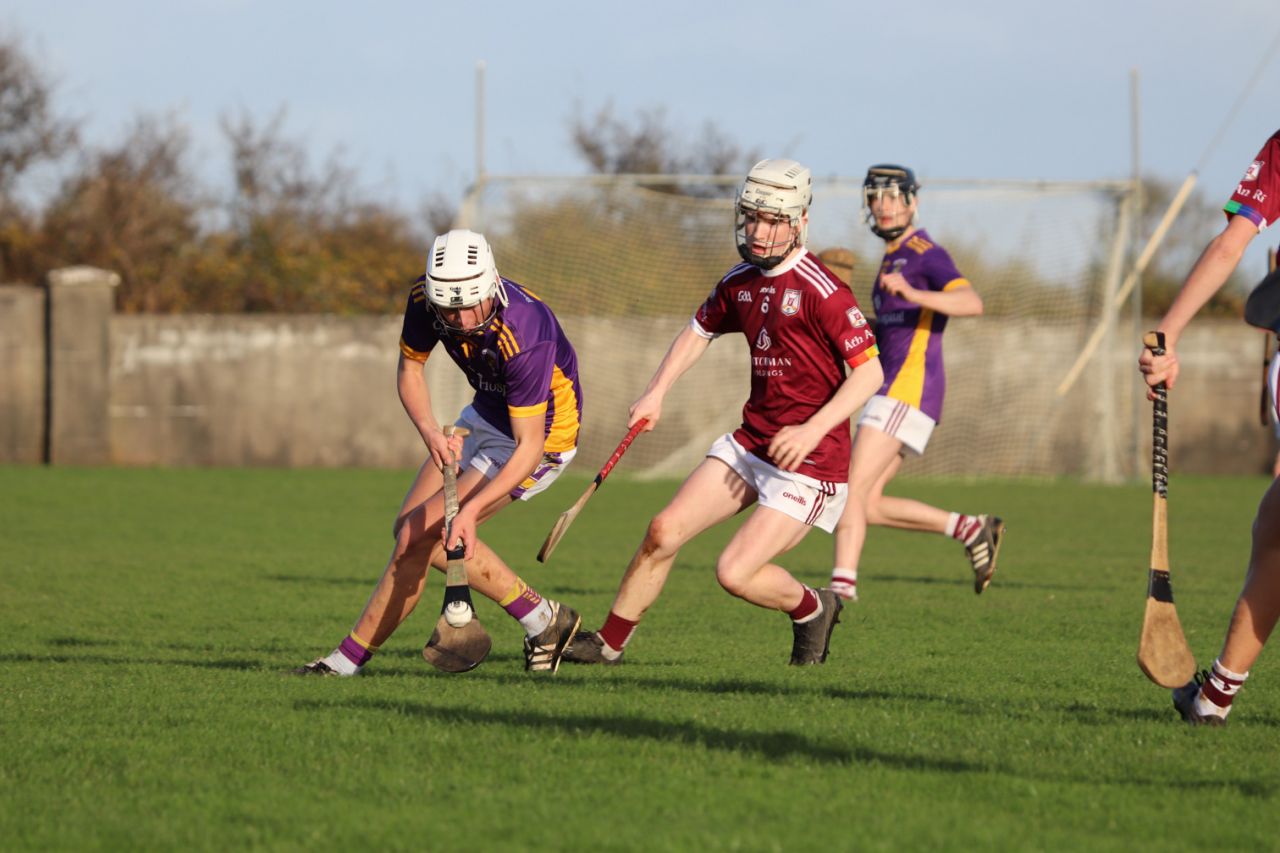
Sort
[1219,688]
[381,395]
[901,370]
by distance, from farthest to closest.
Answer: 1. [381,395]
2. [901,370]
3. [1219,688]

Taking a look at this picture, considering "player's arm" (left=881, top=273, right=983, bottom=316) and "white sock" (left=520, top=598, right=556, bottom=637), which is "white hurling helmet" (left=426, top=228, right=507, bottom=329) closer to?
"white sock" (left=520, top=598, right=556, bottom=637)

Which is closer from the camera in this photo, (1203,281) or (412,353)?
(1203,281)

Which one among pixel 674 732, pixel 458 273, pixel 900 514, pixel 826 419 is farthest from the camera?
pixel 900 514

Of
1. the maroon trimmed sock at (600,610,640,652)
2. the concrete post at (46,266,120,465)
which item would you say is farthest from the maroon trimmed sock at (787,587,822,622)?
the concrete post at (46,266,120,465)

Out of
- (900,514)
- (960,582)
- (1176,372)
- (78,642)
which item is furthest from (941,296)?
(78,642)

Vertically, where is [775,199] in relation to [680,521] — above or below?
above

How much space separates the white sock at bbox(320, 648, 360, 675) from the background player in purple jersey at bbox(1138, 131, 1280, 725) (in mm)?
2874

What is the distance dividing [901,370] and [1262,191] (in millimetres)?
4303

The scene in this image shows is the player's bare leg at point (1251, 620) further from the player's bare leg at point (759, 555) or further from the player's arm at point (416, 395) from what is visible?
the player's arm at point (416, 395)

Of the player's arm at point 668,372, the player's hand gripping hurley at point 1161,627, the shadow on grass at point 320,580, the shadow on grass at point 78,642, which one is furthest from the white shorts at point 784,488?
the shadow on grass at point 320,580

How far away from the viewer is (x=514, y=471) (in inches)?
225

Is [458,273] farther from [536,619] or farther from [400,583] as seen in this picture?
[536,619]

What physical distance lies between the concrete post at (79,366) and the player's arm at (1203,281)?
18726mm

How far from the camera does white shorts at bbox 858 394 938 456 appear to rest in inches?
343
